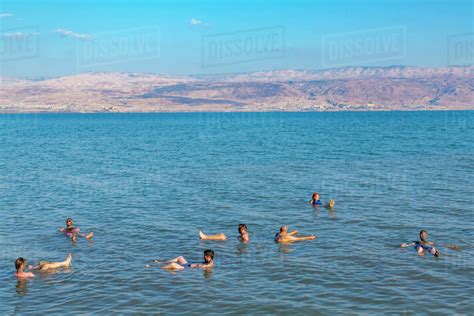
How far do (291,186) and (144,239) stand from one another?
22092mm

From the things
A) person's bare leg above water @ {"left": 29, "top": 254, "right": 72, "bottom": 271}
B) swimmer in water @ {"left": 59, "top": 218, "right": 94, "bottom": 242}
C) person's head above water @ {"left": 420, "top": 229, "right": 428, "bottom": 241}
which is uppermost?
person's head above water @ {"left": 420, "top": 229, "right": 428, "bottom": 241}

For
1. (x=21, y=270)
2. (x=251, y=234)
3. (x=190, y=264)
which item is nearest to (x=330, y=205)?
(x=251, y=234)

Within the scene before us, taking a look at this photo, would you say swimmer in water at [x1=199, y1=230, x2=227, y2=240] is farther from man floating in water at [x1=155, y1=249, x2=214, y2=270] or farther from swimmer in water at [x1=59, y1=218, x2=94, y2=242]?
swimmer in water at [x1=59, y1=218, x2=94, y2=242]

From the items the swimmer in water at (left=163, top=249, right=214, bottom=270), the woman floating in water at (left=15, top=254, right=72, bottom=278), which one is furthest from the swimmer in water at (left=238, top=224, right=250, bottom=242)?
the woman floating in water at (left=15, top=254, right=72, bottom=278)

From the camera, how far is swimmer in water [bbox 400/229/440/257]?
28.0 metres

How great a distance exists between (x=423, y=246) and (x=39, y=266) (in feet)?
70.0

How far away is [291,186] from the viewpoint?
50.8 metres

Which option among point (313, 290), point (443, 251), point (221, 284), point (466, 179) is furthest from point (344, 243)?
point (466, 179)

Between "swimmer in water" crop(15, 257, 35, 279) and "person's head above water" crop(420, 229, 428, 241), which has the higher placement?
"person's head above water" crop(420, 229, 428, 241)

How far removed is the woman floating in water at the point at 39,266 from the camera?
82.3 ft

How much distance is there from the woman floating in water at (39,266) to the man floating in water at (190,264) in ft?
17.8

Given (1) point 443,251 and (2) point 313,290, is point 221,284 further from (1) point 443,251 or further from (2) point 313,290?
(1) point 443,251

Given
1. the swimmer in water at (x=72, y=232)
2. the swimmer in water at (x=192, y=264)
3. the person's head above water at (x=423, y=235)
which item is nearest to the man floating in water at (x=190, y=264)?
the swimmer in water at (x=192, y=264)

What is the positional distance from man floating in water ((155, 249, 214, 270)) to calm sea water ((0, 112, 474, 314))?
1.65 feet
